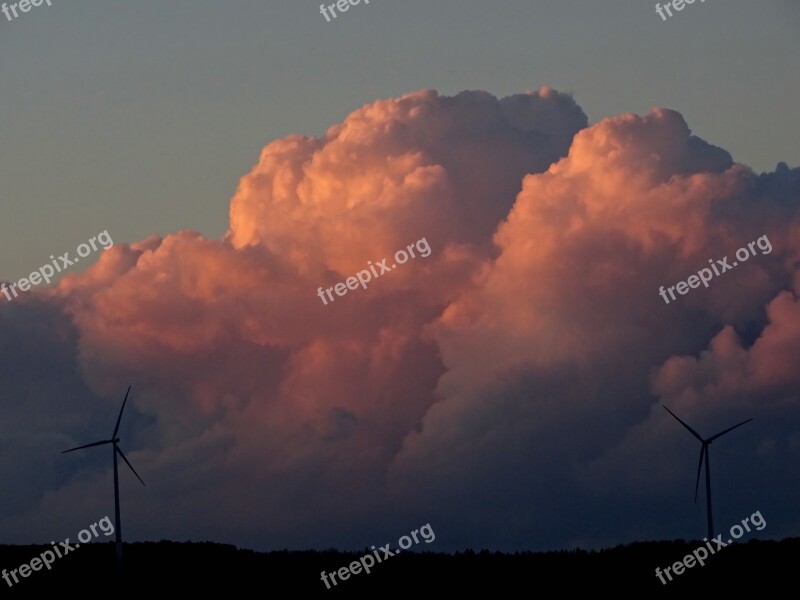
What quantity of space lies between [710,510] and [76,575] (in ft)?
235

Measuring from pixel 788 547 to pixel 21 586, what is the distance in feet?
279

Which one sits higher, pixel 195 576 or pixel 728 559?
pixel 195 576

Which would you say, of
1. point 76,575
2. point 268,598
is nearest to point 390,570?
point 268,598

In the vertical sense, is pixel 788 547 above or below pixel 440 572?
below

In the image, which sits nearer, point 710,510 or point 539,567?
point 710,510

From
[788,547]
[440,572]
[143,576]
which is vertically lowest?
[788,547]

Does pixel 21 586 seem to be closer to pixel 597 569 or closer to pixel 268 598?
pixel 268 598

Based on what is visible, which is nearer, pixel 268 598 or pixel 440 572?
pixel 268 598

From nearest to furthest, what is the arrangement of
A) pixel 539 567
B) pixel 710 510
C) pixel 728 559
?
1. pixel 710 510
2. pixel 728 559
3. pixel 539 567

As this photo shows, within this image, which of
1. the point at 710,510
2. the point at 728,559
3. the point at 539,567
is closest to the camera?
the point at 710,510

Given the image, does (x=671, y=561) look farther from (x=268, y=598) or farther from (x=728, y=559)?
(x=268, y=598)

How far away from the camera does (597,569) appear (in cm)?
19538

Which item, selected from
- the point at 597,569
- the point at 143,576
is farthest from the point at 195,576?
the point at 597,569

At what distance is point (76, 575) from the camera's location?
194 m
